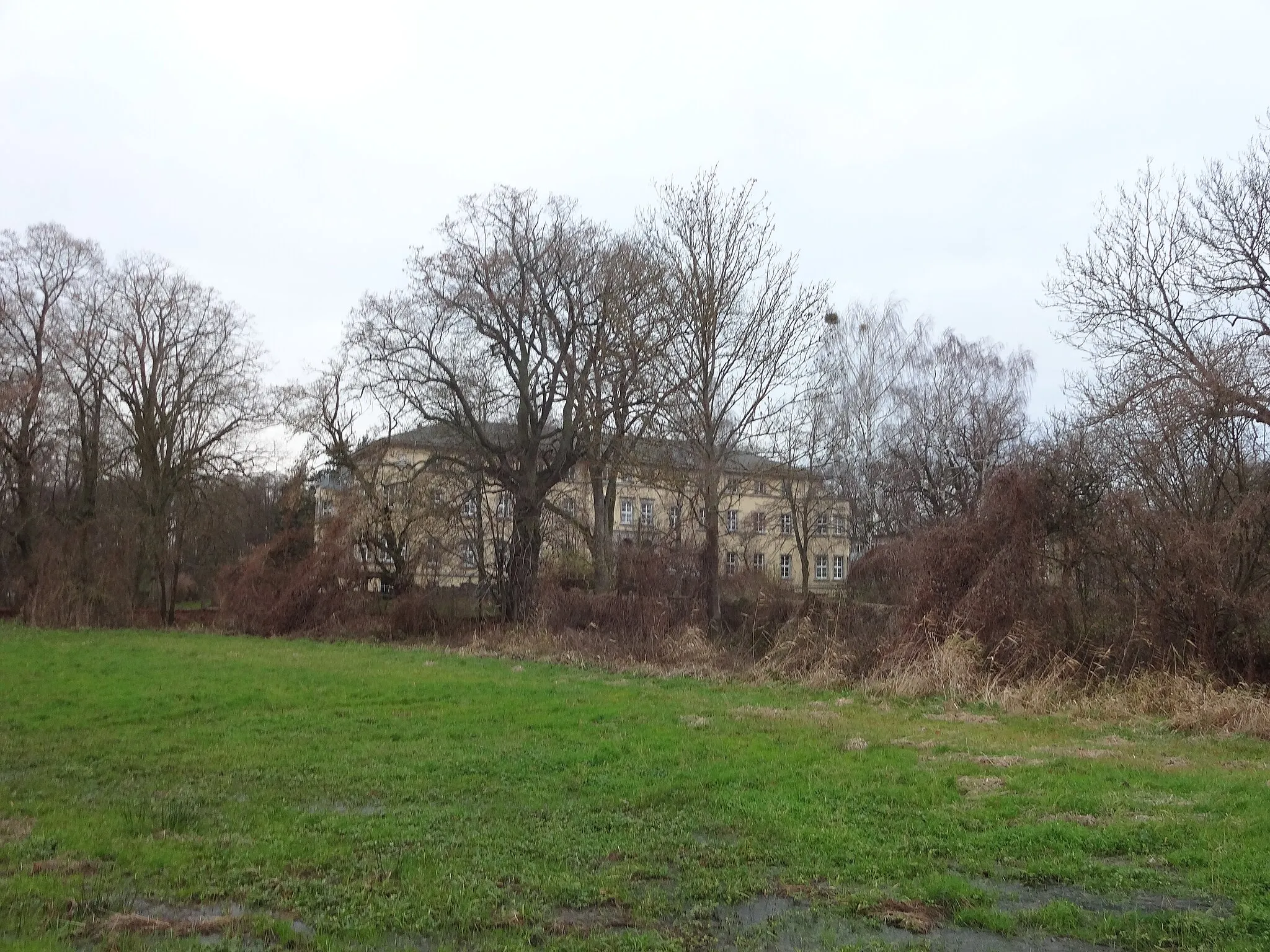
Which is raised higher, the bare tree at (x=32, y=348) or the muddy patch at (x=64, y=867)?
the bare tree at (x=32, y=348)

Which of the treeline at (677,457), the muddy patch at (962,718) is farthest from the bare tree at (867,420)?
the muddy patch at (962,718)

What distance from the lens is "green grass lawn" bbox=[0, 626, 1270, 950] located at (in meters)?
4.76

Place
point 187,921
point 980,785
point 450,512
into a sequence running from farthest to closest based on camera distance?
point 450,512 → point 980,785 → point 187,921

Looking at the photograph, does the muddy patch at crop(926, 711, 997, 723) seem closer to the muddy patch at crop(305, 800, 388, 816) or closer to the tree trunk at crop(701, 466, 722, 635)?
the muddy patch at crop(305, 800, 388, 816)

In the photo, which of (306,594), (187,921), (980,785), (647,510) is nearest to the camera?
(187,921)

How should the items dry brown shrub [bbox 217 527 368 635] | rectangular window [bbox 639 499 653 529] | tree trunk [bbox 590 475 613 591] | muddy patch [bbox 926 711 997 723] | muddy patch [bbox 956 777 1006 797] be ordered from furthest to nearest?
1. rectangular window [bbox 639 499 653 529]
2. dry brown shrub [bbox 217 527 368 635]
3. tree trunk [bbox 590 475 613 591]
4. muddy patch [bbox 926 711 997 723]
5. muddy patch [bbox 956 777 1006 797]

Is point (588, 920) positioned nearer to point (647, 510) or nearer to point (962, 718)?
point (962, 718)

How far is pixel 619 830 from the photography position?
6.59 m

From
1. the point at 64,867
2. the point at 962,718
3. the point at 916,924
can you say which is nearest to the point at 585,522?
the point at 962,718

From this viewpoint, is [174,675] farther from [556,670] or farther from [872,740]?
[872,740]

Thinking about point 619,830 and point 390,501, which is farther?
point 390,501

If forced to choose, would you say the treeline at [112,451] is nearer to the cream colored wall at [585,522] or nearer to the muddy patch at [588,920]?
the cream colored wall at [585,522]

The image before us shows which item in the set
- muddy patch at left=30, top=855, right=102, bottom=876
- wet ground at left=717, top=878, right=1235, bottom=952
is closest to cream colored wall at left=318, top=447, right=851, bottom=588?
wet ground at left=717, top=878, right=1235, bottom=952

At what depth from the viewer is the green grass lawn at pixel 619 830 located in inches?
187
